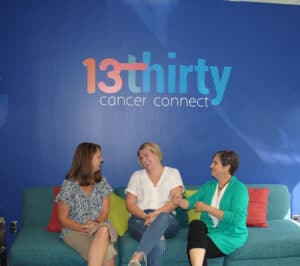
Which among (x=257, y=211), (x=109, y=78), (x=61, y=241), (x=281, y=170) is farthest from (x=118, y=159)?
(x=281, y=170)

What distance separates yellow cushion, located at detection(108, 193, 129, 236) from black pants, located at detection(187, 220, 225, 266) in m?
0.72

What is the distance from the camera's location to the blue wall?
4031 mm

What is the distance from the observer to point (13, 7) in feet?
13.1

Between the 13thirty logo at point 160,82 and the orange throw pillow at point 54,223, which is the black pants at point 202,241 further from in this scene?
the 13thirty logo at point 160,82

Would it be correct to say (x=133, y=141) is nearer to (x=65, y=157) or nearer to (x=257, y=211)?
(x=65, y=157)

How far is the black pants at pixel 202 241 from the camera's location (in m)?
2.93

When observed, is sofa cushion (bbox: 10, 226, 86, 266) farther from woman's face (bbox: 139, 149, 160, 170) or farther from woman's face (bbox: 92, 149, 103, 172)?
woman's face (bbox: 139, 149, 160, 170)

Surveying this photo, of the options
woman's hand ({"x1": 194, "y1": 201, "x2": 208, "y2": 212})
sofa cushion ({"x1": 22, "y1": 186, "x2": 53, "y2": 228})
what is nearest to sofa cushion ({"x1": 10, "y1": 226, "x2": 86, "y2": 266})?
sofa cushion ({"x1": 22, "y1": 186, "x2": 53, "y2": 228})

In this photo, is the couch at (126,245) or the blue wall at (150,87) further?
the blue wall at (150,87)

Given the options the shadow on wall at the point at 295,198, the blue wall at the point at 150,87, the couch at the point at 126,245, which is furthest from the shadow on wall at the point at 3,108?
the shadow on wall at the point at 295,198

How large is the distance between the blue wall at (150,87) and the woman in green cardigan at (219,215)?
106 centimetres

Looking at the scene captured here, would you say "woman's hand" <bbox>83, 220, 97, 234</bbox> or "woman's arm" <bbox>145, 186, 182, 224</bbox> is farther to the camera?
"woman's arm" <bbox>145, 186, 182, 224</bbox>

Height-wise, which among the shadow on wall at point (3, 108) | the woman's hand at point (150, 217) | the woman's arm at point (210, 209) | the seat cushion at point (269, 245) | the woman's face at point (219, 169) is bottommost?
the seat cushion at point (269, 245)

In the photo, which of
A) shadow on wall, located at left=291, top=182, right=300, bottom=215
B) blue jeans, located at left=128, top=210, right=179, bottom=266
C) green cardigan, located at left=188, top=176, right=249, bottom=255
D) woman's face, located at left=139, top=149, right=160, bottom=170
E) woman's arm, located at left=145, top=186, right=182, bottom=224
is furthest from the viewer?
shadow on wall, located at left=291, top=182, right=300, bottom=215
